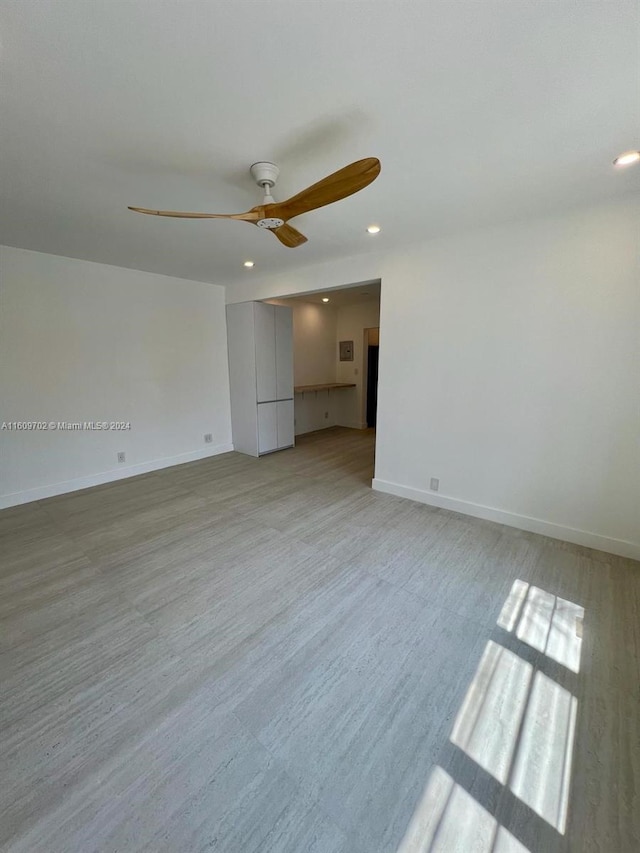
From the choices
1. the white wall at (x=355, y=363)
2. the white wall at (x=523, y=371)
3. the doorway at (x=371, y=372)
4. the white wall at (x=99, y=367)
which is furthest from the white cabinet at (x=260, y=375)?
the doorway at (x=371, y=372)

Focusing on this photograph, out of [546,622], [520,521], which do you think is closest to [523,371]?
[520,521]

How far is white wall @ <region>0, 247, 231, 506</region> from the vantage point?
3.44 metres

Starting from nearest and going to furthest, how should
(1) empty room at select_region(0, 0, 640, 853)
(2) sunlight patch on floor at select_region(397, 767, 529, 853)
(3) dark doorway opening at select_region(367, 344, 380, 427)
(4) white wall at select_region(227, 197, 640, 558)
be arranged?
(2) sunlight patch on floor at select_region(397, 767, 529, 853), (1) empty room at select_region(0, 0, 640, 853), (4) white wall at select_region(227, 197, 640, 558), (3) dark doorway opening at select_region(367, 344, 380, 427)

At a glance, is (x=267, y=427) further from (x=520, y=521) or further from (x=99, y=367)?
(x=520, y=521)

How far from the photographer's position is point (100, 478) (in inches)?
163

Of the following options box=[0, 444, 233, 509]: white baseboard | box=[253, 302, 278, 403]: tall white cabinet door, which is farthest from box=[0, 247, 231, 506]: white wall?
box=[253, 302, 278, 403]: tall white cabinet door

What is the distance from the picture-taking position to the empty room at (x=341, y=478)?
1.13 meters

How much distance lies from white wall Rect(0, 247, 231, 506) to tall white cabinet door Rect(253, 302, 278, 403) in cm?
70

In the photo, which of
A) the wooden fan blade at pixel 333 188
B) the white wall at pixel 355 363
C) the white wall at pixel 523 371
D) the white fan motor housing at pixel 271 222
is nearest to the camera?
the wooden fan blade at pixel 333 188

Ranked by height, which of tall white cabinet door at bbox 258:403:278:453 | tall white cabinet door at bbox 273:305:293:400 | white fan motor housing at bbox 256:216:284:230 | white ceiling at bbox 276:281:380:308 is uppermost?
white ceiling at bbox 276:281:380:308

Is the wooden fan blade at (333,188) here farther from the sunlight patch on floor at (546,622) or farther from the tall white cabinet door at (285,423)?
the tall white cabinet door at (285,423)

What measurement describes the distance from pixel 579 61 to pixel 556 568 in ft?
9.20

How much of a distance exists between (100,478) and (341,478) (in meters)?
3.02

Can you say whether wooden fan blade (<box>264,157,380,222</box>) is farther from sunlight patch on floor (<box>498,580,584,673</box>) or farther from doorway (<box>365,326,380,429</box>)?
doorway (<box>365,326,380,429</box>)
